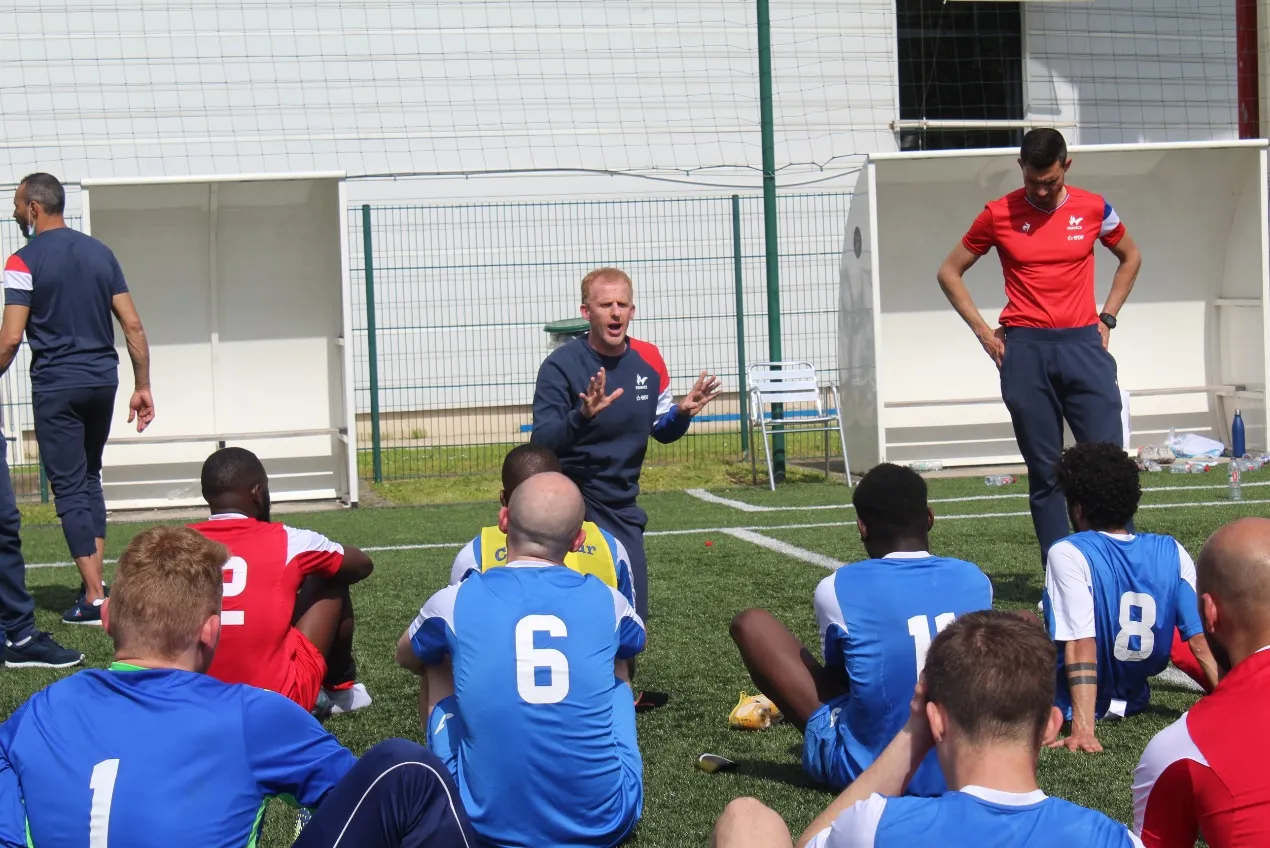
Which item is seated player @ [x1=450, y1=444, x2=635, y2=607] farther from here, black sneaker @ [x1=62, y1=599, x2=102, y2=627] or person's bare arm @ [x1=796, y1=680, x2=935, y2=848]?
black sneaker @ [x1=62, y1=599, x2=102, y2=627]

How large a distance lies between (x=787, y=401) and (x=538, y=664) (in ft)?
30.0

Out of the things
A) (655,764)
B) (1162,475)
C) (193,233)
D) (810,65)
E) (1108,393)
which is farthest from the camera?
(810,65)

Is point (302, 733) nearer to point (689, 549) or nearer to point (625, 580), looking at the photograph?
point (625, 580)

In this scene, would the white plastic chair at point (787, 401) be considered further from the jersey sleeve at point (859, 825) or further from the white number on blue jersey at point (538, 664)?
the jersey sleeve at point (859, 825)

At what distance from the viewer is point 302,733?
8.50 feet

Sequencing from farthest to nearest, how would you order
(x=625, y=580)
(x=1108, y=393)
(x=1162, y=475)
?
(x=1162, y=475), (x=1108, y=393), (x=625, y=580)

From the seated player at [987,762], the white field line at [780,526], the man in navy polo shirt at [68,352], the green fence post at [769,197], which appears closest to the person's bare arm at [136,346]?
the man in navy polo shirt at [68,352]

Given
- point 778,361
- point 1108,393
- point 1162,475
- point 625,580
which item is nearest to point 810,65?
point 778,361

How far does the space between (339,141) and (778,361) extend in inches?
270

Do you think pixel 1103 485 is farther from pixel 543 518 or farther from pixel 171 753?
pixel 171 753

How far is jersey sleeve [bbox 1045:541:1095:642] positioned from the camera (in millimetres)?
4293

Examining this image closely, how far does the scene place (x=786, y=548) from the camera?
813 centimetres

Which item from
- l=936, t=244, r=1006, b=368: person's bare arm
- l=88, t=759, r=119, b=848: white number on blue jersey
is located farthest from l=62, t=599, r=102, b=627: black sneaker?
l=88, t=759, r=119, b=848: white number on blue jersey

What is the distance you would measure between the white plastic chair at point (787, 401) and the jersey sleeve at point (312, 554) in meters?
7.50
